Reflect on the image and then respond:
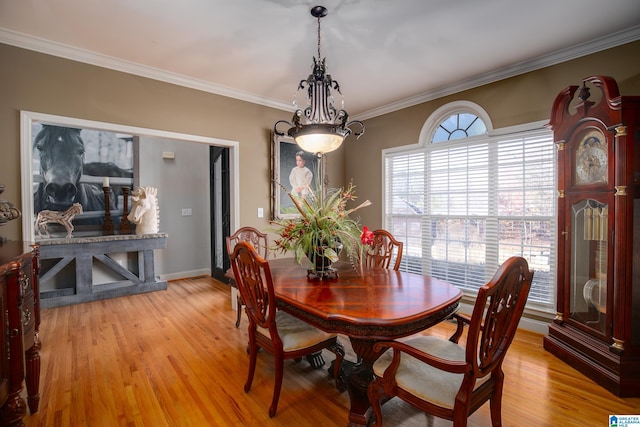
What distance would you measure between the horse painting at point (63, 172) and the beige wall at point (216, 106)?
1.84 metres

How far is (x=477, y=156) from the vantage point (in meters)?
3.42

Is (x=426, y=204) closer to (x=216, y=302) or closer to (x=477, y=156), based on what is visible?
(x=477, y=156)

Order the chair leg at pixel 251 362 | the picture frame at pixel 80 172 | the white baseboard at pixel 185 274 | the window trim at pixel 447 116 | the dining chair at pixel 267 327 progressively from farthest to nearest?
the white baseboard at pixel 185 274 → the picture frame at pixel 80 172 → the window trim at pixel 447 116 → the chair leg at pixel 251 362 → the dining chair at pixel 267 327

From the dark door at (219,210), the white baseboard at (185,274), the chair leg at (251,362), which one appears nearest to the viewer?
the chair leg at (251,362)

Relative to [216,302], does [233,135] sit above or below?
above

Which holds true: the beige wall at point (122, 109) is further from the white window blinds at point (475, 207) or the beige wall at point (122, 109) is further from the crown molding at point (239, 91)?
the white window blinds at point (475, 207)

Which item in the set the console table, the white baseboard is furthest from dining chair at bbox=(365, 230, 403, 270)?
the white baseboard

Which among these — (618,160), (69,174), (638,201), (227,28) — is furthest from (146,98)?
(638,201)

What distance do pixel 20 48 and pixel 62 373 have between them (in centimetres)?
275

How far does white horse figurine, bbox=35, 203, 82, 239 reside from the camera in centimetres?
376

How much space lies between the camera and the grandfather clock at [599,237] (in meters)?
2.08

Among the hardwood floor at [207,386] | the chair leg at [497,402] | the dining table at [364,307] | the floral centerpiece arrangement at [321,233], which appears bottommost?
the hardwood floor at [207,386]

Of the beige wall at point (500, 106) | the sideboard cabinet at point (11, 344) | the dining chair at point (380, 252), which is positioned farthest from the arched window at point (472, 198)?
the sideboard cabinet at point (11, 344)

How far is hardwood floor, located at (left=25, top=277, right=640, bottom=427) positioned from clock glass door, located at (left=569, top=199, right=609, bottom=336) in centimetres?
44
